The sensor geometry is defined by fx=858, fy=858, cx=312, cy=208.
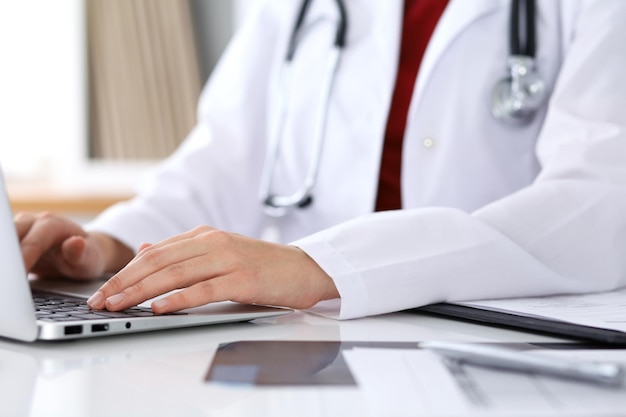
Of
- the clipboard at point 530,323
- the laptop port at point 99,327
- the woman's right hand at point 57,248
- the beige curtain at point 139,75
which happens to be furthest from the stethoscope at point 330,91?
the beige curtain at point 139,75

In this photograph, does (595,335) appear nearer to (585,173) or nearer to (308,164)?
(585,173)

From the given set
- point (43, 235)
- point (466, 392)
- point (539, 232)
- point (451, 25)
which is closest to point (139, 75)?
point (451, 25)

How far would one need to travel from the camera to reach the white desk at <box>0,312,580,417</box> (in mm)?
488

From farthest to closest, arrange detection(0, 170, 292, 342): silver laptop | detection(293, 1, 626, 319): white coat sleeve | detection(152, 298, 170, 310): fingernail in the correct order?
detection(293, 1, 626, 319): white coat sleeve, detection(152, 298, 170, 310): fingernail, detection(0, 170, 292, 342): silver laptop

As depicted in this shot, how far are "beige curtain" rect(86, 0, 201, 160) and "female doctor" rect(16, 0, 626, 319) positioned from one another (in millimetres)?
1012

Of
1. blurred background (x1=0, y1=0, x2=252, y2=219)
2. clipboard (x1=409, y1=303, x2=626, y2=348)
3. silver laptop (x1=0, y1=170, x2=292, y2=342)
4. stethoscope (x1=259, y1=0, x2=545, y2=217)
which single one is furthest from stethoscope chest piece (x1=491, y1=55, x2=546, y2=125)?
blurred background (x1=0, y1=0, x2=252, y2=219)

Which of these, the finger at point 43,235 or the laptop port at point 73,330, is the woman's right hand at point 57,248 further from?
the laptop port at point 73,330

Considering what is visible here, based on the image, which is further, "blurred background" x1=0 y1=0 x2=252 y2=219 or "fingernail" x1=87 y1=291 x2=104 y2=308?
"blurred background" x1=0 y1=0 x2=252 y2=219

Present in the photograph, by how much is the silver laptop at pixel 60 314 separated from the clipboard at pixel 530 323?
0.51 ft

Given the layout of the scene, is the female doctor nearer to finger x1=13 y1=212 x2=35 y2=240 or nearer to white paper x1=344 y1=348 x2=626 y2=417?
finger x1=13 y1=212 x2=35 y2=240

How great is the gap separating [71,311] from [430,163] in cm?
71

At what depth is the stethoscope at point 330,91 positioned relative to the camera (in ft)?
4.07

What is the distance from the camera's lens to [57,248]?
111cm

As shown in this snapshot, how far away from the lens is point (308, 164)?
1.46 metres
